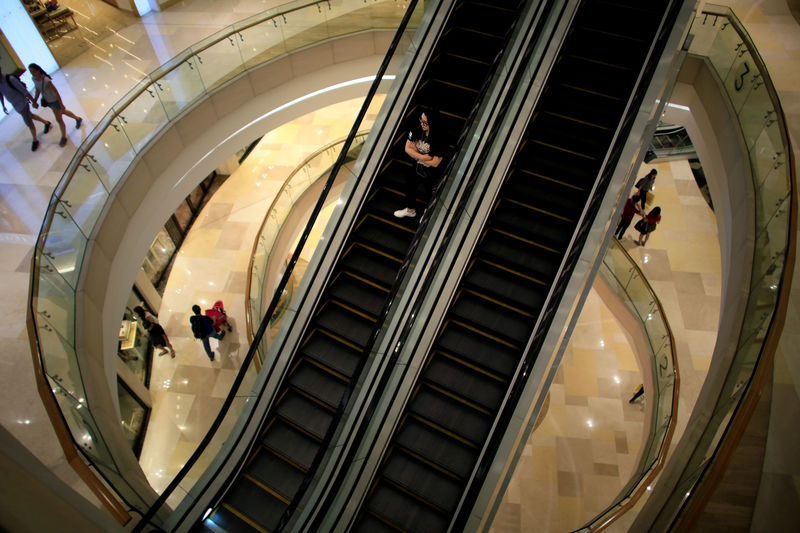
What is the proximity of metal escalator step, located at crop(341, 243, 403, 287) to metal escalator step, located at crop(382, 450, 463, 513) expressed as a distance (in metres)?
2.15

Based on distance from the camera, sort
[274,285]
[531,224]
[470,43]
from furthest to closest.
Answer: [274,285], [470,43], [531,224]

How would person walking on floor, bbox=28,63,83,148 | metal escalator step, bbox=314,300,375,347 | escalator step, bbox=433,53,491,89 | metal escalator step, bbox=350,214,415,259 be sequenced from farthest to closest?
person walking on floor, bbox=28,63,83,148 → escalator step, bbox=433,53,491,89 → metal escalator step, bbox=350,214,415,259 → metal escalator step, bbox=314,300,375,347

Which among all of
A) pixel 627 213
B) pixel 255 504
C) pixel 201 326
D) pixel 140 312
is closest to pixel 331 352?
pixel 255 504

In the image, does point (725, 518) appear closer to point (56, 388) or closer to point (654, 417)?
point (654, 417)

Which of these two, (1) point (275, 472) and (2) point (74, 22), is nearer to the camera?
(1) point (275, 472)

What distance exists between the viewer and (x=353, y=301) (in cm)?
671

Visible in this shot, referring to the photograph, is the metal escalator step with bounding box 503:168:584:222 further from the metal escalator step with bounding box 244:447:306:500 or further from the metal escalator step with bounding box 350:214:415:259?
the metal escalator step with bounding box 244:447:306:500

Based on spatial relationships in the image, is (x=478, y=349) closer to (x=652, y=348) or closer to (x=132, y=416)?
(x=652, y=348)

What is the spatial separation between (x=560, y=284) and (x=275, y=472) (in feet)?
13.2

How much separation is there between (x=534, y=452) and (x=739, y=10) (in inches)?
394

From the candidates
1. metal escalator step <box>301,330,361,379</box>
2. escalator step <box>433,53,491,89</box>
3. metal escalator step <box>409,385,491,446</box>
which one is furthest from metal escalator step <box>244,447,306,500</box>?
escalator step <box>433,53,491,89</box>

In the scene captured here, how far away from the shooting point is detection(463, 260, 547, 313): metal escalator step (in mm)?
6312

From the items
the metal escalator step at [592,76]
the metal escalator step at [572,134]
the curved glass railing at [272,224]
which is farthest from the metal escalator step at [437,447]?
the curved glass railing at [272,224]

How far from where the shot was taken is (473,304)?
6.50m
